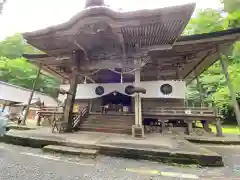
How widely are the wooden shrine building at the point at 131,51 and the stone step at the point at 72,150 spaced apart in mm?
2302

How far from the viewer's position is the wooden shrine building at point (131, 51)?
5121mm

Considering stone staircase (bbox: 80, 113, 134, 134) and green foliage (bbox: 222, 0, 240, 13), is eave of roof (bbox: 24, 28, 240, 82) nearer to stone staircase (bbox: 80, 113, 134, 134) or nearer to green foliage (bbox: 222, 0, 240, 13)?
green foliage (bbox: 222, 0, 240, 13)

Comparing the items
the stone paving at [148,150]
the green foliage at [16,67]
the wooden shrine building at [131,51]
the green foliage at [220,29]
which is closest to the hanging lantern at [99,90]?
the wooden shrine building at [131,51]

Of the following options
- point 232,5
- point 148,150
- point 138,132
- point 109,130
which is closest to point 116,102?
point 109,130

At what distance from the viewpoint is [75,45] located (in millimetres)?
6809

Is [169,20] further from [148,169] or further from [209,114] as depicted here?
[209,114]

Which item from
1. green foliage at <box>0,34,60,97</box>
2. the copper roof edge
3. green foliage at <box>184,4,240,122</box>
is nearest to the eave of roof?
green foliage at <box>184,4,240,122</box>

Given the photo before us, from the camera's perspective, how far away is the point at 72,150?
14.0ft

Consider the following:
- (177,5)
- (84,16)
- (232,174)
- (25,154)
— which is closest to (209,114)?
(232,174)

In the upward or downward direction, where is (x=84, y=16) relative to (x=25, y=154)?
upward

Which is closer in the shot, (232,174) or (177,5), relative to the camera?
(232,174)

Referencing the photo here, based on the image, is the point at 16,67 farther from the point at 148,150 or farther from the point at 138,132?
the point at 148,150

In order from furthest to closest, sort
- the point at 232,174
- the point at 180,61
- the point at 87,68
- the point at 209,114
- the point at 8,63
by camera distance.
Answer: the point at 8,63, the point at 180,61, the point at 209,114, the point at 87,68, the point at 232,174

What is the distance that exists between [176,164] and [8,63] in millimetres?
20107
